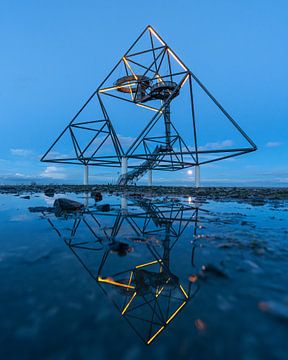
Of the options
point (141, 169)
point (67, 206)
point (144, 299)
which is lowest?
point (144, 299)

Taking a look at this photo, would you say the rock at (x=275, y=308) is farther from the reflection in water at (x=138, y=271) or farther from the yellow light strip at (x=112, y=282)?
the yellow light strip at (x=112, y=282)

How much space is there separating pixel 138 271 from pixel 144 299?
0.49 metres

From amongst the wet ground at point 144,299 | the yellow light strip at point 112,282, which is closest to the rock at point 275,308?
the wet ground at point 144,299

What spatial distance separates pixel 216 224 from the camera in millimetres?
4320

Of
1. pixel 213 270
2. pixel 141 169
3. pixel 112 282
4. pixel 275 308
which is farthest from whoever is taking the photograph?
pixel 141 169

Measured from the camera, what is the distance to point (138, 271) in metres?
2.03

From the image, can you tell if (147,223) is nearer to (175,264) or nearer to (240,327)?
(175,264)

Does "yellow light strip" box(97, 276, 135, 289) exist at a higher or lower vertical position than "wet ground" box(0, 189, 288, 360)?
lower

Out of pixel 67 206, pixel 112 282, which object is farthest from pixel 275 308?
pixel 67 206

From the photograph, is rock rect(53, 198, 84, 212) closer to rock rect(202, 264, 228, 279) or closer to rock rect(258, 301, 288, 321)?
rock rect(202, 264, 228, 279)

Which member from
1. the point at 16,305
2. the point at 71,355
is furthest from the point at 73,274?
the point at 71,355

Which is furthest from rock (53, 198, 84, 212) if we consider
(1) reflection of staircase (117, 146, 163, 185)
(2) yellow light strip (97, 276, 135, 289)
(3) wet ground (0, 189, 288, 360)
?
(1) reflection of staircase (117, 146, 163, 185)

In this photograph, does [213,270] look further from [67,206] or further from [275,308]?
[67,206]

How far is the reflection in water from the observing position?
1367mm
